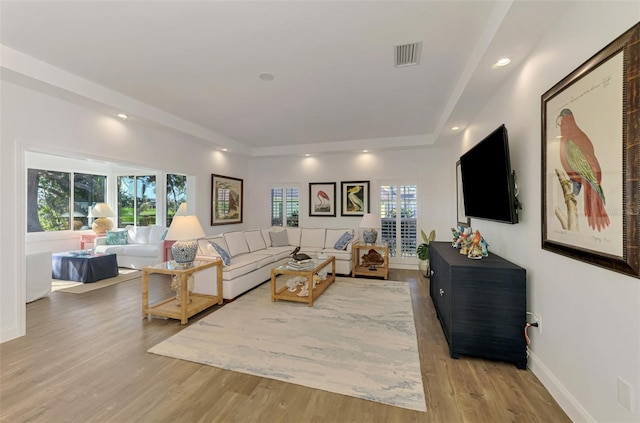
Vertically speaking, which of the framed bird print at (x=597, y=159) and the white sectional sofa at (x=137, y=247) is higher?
the framed bird print at (x=597, y=159)

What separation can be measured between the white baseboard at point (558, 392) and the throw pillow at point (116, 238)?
7561mm

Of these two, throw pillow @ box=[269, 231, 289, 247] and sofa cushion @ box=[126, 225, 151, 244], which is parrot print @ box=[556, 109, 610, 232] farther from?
sofa cushion @ box=[126, 225, 151, 244]

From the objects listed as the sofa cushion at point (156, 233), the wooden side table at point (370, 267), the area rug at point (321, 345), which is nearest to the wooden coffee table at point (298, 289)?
the area rug at point (321, 345)

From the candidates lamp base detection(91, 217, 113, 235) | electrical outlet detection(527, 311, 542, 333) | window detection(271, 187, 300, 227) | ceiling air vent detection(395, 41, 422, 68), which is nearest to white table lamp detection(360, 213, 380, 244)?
window detection(271, 187, 300, 227)

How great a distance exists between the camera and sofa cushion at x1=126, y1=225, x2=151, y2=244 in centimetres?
638

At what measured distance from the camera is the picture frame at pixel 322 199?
21.6 ft

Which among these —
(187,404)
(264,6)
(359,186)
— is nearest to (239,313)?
(187,404)

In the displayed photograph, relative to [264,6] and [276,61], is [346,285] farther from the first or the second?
[264,6]

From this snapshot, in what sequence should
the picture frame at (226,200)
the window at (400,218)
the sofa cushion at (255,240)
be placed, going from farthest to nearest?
1. the window at (400,218)
2. the picture frame at (226,200)
3. the sofa cushion at (255,240)

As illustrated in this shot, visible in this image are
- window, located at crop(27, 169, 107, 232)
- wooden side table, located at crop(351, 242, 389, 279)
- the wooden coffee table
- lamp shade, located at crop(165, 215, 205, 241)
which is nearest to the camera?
lamp shade, located at crop(165, 215, 205, 241)

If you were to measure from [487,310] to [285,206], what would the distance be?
534 centimetres

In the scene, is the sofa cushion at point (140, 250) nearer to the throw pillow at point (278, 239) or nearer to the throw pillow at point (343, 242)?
the throw pillow at point (278, 239)

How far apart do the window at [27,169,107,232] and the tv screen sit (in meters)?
8.76

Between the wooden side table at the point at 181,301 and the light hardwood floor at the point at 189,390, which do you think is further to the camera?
the wooden side table at the point at 181,301
